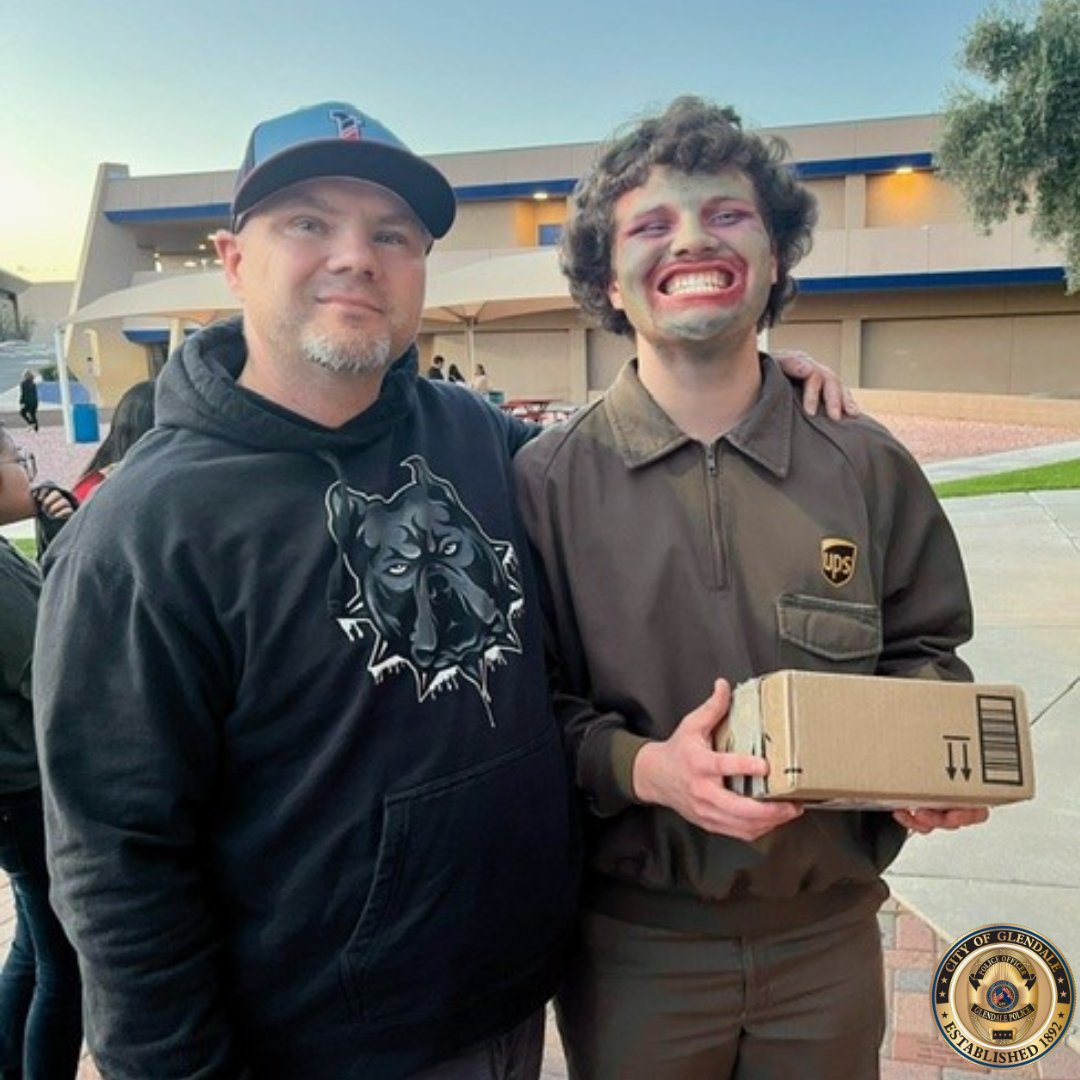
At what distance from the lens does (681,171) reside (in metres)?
1.69

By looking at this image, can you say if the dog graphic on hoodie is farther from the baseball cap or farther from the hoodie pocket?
the baseball cap

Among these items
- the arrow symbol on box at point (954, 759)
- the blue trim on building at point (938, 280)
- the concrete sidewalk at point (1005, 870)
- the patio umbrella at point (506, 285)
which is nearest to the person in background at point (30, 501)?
the concrete sidewalk at point (1005, 870)

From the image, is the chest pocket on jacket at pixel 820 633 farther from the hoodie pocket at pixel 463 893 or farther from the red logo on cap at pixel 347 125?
the red logo on cap at pixel 347 125

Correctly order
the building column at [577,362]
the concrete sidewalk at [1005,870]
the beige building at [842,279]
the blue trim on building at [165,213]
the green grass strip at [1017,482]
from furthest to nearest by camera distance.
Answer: the blue trim on building at [165,213], the building column at [577,362], the beige building at [842,279], the green grass strip at [1017,482], the concrete sidewalk at [1005,870]

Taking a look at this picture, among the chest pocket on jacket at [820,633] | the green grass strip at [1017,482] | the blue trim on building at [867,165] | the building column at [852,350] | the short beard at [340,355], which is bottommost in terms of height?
the chest pocket on jacket at [820,633]

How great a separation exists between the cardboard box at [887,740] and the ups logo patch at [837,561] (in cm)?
A: 41

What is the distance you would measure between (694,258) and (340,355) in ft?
2.10

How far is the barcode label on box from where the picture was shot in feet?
3.91

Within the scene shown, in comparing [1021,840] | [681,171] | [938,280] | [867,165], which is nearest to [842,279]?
[938,280]

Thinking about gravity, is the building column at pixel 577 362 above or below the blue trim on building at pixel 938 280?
below

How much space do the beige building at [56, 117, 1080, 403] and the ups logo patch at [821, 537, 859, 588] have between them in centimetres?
2248

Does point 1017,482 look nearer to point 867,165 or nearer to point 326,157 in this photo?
point 326,157

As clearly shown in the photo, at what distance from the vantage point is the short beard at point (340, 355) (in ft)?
4.95

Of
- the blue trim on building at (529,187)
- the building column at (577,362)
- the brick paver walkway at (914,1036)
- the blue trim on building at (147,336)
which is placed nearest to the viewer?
the brick paver walkway at (914,1036)
